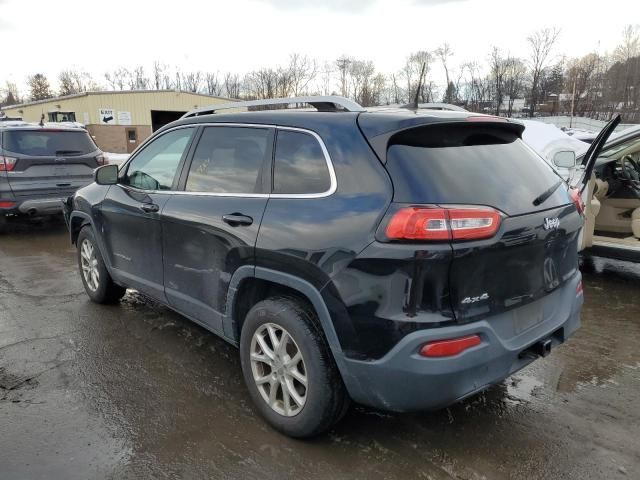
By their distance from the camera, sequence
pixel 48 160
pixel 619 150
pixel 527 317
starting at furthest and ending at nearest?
pixel 48 160 < pixel 619 150 < pixel 527 317

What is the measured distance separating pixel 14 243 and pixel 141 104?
2981 cm

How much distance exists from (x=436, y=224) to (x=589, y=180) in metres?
3.80

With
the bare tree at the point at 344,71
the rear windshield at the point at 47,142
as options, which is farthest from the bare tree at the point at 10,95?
the rear windshield at the point at 47,142

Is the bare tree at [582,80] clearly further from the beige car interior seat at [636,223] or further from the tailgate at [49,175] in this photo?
the tailgate at [49,175]

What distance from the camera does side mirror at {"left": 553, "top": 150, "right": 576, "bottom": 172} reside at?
16.0ft

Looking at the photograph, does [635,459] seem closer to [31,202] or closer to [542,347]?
[542,347]

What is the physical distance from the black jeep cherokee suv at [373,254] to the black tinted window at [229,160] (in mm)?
11

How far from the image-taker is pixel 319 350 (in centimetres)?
252

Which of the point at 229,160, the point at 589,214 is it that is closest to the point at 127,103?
the point at 589,214

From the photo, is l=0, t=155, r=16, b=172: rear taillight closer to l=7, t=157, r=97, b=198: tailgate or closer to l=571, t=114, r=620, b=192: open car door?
l=7, t=157, r=97, b=198: tailgate

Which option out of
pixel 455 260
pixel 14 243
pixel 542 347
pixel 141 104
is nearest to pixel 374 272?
pixel 455 260

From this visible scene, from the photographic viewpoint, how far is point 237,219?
2896 millimetres

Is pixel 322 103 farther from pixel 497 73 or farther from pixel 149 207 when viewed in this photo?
pixel 497 73

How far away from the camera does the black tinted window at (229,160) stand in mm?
2977
